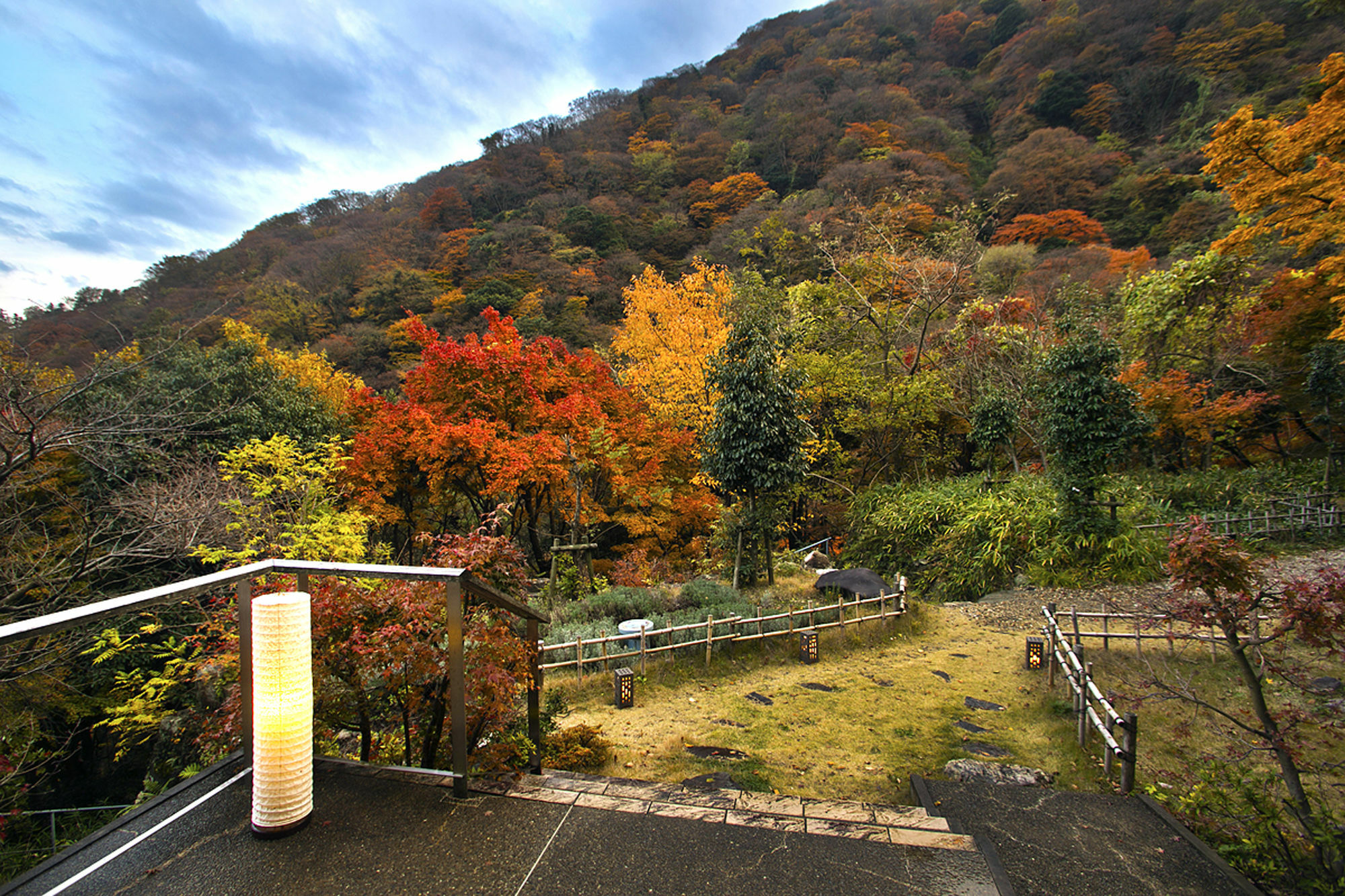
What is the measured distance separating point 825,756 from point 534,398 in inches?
340

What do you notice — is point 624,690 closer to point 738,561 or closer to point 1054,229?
point 738,561

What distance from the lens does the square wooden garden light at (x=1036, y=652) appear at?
21.1 feet

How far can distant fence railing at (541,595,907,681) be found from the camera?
677 cm

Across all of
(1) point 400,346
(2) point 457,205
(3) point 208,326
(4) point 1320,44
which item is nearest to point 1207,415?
(4) point 1320,44

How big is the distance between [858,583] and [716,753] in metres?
4.56

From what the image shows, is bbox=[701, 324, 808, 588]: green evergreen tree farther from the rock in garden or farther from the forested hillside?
the rock in garden

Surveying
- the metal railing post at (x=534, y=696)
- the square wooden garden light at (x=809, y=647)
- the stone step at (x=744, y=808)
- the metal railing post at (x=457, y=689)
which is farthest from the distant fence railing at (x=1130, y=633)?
the metal railing post at (x=457, y=689)

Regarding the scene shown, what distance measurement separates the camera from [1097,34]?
33.6m

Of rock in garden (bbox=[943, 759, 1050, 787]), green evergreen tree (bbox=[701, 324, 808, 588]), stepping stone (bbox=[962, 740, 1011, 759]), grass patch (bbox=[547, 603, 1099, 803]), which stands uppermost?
green evergreen tree (bbox=[701, 324, 808, 588])

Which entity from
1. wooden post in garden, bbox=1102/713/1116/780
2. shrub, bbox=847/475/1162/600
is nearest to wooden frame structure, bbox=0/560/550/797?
wooden post in garden, bbox=1102/713/1116/780

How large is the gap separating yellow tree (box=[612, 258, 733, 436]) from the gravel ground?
254 inches

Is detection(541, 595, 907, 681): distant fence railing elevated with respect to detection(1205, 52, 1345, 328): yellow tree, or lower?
lower

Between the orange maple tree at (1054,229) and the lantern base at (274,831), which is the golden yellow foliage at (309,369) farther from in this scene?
the orange maple tree at (1054,229)

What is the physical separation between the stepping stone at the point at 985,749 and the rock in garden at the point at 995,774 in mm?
349
